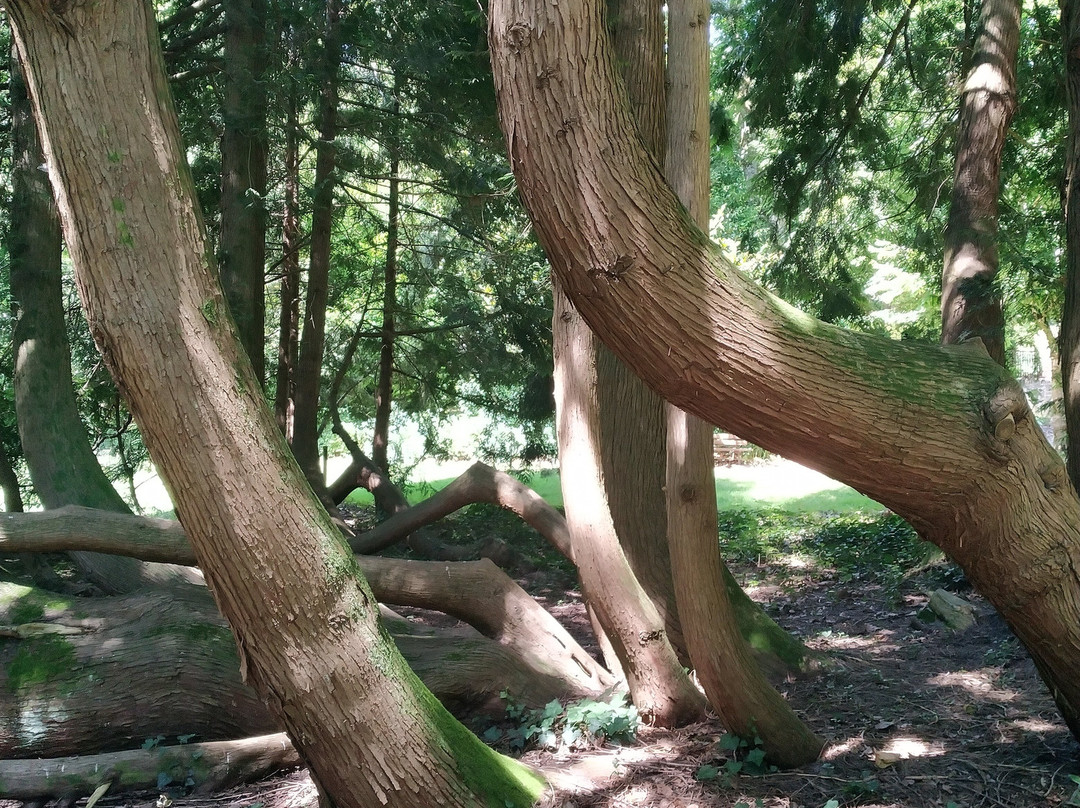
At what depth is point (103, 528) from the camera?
4930 millimetres

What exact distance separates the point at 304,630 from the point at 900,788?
8.78ft

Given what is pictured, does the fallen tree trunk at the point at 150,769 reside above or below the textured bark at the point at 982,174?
below

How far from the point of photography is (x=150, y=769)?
13.5 feet

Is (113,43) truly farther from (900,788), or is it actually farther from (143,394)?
(900,788)

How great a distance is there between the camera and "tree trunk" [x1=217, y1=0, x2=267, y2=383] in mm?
Result: 6836

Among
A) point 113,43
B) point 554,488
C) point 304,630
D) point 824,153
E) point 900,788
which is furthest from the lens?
point 554,488

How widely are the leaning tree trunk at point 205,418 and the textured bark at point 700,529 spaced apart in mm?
1496

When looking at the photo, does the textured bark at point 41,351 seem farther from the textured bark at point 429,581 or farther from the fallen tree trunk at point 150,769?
the fallen tree trunk at point 150,769

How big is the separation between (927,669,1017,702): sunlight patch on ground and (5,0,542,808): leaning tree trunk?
133 inches

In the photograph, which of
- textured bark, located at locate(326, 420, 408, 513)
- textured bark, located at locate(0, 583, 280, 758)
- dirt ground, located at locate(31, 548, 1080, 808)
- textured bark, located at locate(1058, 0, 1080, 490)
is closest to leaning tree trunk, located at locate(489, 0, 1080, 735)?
dirt ground, located at locate(31, 548, 1080, 808)

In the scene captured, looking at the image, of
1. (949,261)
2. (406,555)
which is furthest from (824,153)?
→ (406,555)

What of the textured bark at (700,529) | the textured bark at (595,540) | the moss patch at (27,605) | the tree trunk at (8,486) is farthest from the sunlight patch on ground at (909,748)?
the tree trunk at (8,486)

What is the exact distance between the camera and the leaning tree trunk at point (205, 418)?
8.70 ft

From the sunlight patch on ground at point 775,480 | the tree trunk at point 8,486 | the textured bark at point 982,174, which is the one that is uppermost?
the textured bark at point 982,174
